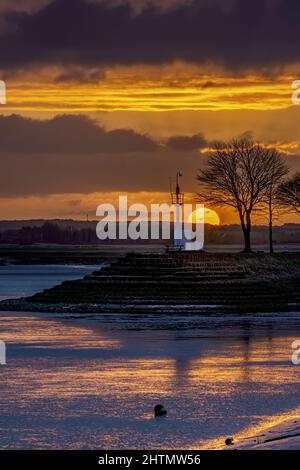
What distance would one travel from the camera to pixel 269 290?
71.1 m

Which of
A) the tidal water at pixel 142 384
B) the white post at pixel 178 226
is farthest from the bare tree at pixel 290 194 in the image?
the tidal water at pixel 142 384

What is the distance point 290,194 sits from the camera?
401 feet

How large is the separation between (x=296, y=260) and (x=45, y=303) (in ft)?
89.6

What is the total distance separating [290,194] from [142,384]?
92603 millimetres

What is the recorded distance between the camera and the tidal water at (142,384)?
2434 centimetres

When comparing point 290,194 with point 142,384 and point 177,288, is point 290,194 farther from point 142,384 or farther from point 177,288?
point 142,384

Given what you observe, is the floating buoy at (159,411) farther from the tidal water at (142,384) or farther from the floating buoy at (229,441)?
the floating buoy at (229,441)

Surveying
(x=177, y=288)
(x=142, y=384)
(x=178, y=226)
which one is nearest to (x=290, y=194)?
(x=178, y=226)

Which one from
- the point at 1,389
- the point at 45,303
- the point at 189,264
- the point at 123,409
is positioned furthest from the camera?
the point at 189,264

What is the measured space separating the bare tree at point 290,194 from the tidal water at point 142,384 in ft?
236

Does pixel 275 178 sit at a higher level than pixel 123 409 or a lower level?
higher

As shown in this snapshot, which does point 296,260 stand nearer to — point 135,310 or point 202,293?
point 202,293

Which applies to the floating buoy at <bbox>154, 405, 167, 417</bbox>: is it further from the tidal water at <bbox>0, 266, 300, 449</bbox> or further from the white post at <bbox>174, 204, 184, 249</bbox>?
the white post at <bbox>174, 204, 184, 249</bbox>

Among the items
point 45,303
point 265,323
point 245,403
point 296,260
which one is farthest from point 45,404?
point 296,260
